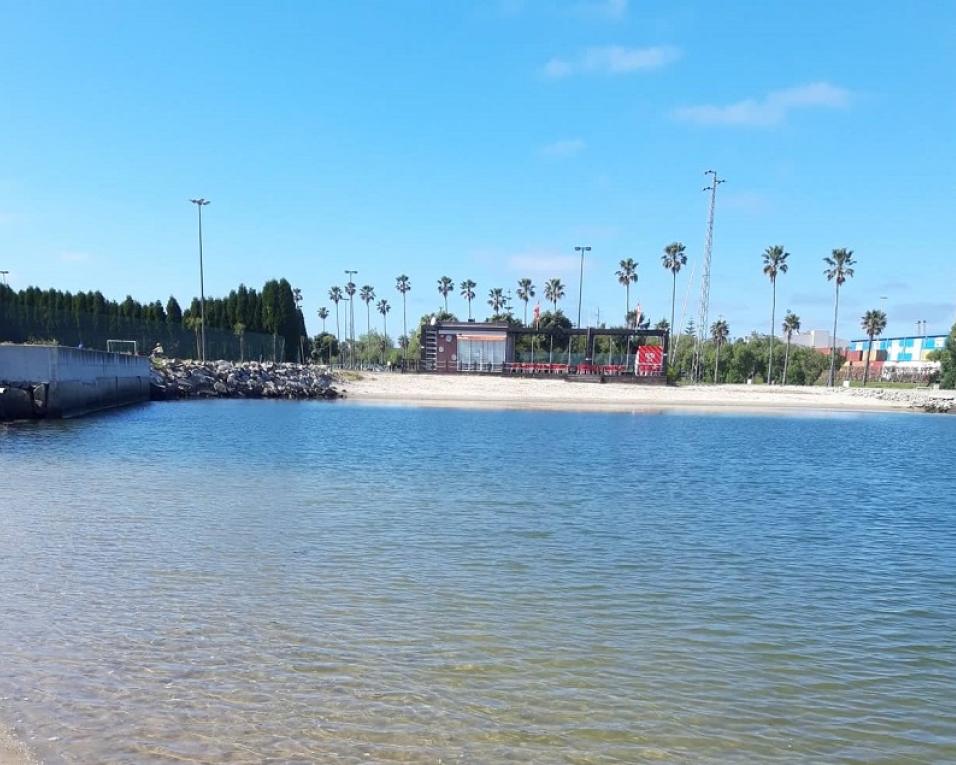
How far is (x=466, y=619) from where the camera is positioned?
8.38 m

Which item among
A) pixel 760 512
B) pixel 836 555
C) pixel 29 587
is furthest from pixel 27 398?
pixel 836 555

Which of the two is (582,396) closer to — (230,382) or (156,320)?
(230,382)

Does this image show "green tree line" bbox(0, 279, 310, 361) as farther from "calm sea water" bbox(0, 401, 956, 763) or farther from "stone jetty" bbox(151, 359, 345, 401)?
"calm sea water" bbox(0, 401, 956, 763)

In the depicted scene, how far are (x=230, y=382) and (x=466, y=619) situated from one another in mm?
52391

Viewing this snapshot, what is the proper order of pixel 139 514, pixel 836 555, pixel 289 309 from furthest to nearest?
pixel 289 309, pixel 139 514, pixel 836 555

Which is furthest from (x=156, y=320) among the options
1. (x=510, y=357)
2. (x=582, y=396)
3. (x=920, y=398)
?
(x=920, y=398)

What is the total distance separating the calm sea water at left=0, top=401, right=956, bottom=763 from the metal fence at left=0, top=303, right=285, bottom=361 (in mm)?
28335

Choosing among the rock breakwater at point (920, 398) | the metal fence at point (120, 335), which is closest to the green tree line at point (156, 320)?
the metal fence at point (120, 335)

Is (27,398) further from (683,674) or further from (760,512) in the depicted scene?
(683,674)

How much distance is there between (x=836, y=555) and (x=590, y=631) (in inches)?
246

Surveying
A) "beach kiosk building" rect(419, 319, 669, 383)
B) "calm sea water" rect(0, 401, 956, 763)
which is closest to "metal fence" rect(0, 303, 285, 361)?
"beach kiosk building" rect(419, 319, 669, 383)

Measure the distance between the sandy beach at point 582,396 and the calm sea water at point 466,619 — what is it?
36716 millimetres

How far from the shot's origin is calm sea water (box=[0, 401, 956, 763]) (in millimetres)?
5805

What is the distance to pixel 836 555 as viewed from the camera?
1230 cm
